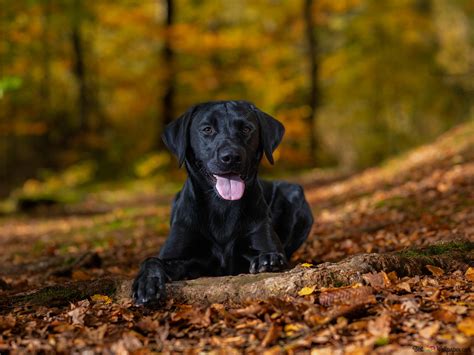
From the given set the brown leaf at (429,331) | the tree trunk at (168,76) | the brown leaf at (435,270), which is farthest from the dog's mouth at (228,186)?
the tree trunk at (168,76)

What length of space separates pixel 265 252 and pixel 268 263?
0.16 metres

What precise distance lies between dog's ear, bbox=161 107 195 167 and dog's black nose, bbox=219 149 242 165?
0.46 metres

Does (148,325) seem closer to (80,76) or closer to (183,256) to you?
(183,256)

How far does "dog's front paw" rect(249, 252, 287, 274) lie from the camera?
4.46m

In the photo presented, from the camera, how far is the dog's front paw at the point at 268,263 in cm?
446

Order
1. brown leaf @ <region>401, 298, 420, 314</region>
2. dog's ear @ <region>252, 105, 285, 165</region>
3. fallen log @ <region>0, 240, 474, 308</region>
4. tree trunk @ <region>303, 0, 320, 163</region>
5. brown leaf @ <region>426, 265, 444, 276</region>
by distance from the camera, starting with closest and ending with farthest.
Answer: brown leaf @ <region>401, 298, 420, 314</region> < fallen log @ <region>0, 240, 474, 308</region> < brown leaf @ <region>426, 265, 444, 276</region> < dog's ear @ <region>252, 105, 285, 165</region> < tree trunk @ <region>303, 0, 320, 163</region>

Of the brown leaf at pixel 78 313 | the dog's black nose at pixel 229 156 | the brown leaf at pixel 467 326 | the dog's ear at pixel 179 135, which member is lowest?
the brown leaf at pixel 78 313

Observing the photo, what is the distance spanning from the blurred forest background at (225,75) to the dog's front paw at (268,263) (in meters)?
16.6

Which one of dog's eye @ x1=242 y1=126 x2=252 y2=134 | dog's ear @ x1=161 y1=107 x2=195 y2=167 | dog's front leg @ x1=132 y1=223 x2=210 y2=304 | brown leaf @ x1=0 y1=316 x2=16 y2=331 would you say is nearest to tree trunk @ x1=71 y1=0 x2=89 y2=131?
dog's ear @ x1=161 y1=107 x2=195 y2=167

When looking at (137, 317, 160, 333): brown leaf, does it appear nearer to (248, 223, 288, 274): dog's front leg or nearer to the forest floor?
the forest floor

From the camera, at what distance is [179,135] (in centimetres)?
486

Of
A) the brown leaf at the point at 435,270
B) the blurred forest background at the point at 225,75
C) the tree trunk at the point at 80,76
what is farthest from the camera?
the tree trunk at the point at 80,76

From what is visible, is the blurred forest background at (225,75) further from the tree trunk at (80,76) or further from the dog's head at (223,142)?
the dog's head at (223,142)

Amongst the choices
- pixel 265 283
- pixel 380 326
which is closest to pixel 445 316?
pixel 380 326
